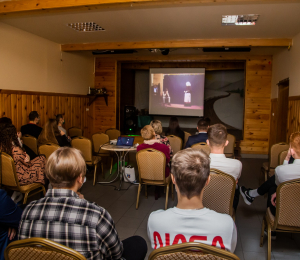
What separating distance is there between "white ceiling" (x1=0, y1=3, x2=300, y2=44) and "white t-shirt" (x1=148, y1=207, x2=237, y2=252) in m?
3.80

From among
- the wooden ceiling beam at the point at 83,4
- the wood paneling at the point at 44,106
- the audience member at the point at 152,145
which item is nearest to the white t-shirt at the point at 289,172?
the audience member at the point at 152,145

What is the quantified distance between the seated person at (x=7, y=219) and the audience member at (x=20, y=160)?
1.50m

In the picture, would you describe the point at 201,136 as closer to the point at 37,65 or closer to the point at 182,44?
the point at 182,44

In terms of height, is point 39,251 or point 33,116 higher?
point 33,116

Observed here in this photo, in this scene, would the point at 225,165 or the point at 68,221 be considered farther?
the point at 225,165

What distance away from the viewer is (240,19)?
473cm

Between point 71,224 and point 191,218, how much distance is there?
57 centimetres

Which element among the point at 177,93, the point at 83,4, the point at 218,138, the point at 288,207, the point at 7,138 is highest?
the point at 83,4

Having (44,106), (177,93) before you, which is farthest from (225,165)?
Answer: (177,93)

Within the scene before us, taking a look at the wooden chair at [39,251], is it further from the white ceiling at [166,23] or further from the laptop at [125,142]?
the white ceiling at [166,23]

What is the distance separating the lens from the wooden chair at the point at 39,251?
1.04 metres

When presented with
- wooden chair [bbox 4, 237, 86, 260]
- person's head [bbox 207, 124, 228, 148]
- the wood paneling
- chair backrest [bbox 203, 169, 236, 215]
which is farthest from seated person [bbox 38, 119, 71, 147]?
wooden chair [bbox 4, 237, 86, 260]

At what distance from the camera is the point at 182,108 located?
9.28m

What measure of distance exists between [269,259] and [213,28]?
14.6 ft
